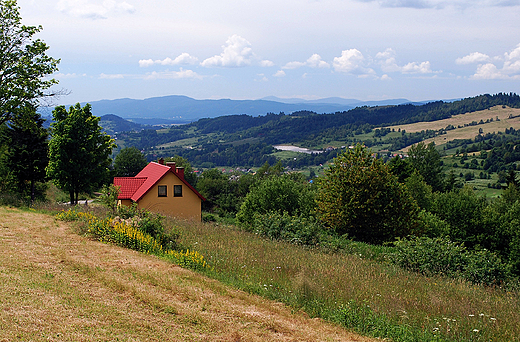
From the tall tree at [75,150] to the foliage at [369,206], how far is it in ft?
65.2

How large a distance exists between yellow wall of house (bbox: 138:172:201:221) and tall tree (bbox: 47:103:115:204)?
4524 millimetres

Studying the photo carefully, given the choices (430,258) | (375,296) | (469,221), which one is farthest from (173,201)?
(375,296)

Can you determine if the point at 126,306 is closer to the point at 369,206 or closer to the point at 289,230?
the point at 289,230

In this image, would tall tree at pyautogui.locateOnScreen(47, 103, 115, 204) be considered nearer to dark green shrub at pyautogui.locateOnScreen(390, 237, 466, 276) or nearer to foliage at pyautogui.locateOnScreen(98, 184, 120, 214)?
foliage at pyautogui.locateOnScreen(98, 184, 120, 214)

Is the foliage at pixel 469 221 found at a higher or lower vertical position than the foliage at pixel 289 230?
lower

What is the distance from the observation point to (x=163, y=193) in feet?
120

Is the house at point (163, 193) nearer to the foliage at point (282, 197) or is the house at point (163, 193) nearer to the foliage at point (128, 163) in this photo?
the foliage at point (282, 197)

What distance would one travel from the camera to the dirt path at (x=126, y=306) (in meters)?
5.73

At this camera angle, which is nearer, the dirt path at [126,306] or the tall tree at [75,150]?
the dirt path at [126,306]

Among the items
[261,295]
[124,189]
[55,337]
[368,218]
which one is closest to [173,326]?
[55,337]

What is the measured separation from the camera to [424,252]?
1282cm

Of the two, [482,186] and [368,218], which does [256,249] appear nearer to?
[368,218]

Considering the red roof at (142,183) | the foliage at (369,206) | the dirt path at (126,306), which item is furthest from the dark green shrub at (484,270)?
the red roof at (142,183)

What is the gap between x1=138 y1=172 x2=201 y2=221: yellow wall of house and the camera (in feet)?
117
